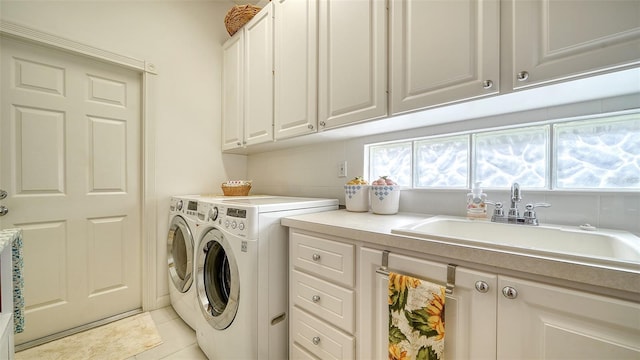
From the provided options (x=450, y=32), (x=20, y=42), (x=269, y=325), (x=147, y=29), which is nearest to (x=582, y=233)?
(x=450, y=32)

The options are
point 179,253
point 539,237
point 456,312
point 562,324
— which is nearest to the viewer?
point 562,324

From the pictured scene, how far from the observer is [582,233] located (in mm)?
894

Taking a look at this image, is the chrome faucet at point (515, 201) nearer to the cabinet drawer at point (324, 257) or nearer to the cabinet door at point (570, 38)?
the cabinet door at point (570, 38)

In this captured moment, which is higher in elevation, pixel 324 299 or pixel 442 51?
pixel 442 51

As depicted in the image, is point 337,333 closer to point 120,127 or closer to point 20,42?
point 120,127

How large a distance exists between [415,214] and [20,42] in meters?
2.81

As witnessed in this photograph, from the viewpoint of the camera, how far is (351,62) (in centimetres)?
132

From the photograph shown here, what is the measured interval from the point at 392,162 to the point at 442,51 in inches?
30.2

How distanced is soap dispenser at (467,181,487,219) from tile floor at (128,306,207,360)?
70.7 inches

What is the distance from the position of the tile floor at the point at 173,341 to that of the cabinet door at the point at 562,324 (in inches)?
65.9

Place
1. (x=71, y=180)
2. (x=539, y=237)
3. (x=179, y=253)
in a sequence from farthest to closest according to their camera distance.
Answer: (x=179, y=253), (x=71, y=180), (x=539, y=237)

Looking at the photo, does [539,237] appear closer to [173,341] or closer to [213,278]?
[213,278]

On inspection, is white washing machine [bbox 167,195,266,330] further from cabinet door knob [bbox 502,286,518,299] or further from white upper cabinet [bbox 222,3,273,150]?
cabinet door knob [bbox 502,286,518,299]

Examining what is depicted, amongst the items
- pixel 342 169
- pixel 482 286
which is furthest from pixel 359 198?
pixel 482 286
